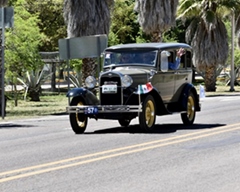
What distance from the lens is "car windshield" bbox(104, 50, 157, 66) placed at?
18453 mm

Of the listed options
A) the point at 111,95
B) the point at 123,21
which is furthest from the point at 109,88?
the point at 123,21

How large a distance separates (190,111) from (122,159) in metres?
7.25

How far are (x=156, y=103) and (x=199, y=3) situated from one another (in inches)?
1239

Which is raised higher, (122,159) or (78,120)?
(78,120)

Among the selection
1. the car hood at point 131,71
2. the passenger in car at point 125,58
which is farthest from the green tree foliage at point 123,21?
the car hood at point 131,71

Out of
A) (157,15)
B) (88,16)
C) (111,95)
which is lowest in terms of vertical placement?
(111,95)

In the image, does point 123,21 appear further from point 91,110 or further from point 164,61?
point 91,110

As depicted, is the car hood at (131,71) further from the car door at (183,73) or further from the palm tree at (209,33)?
the palm tree at (209,33)

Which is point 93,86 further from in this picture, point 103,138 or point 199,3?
point 199,3

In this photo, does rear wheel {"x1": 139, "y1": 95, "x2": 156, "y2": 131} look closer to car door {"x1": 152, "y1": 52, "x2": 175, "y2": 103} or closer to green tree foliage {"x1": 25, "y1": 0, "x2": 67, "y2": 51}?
car door {"x1": 152, "y1": 52, "x2": 175, "y2": 103}

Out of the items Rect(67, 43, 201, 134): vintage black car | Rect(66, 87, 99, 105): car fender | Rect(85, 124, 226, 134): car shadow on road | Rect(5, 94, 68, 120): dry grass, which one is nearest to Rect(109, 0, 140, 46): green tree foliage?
Rect(5, 94, 68, 120): dry grass

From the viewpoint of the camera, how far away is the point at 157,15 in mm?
42469

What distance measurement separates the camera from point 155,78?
1814 cm

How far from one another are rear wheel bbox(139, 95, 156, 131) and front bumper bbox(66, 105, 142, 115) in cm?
21
